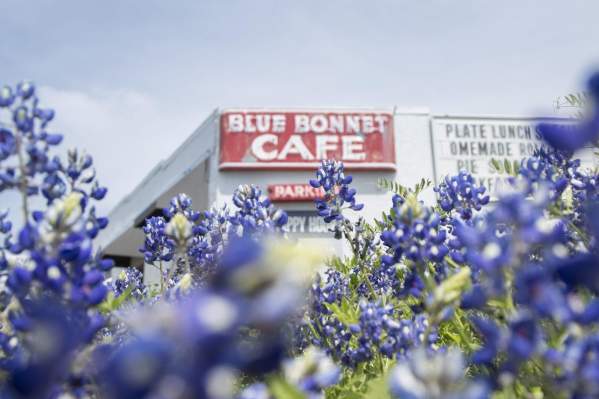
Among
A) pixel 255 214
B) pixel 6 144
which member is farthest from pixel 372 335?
pixel 6 144

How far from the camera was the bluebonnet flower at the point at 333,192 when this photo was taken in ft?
12.1

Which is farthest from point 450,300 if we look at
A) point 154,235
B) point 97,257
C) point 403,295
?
point 154,235

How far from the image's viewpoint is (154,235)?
13.4ft

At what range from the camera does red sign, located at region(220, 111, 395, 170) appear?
80.5 ft

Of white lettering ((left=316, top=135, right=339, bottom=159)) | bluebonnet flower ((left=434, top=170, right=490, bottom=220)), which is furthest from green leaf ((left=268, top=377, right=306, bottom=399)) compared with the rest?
white lettering ((left=316, top=135, right=339, bottom=159))

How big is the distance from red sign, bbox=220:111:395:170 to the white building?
43 mm

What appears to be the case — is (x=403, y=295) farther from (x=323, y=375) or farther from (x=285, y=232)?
(x=323, y=375)

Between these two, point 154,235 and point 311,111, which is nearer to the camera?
point 154,235

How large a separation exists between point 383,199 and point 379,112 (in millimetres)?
4033

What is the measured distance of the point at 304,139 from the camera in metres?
24.8

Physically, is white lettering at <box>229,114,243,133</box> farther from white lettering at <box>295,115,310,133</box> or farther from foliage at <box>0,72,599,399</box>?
foliage at <box>0,72,599,399</box>

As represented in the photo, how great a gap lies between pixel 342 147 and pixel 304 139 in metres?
1.67

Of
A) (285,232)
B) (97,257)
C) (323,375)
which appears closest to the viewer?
(323,375)

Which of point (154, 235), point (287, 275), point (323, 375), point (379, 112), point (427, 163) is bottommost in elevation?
point (323, 375)
